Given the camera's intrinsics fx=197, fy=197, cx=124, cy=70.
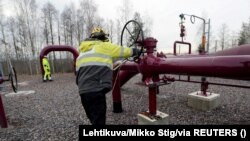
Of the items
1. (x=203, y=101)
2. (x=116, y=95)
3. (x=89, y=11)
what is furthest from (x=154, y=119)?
(x=89, y=11)

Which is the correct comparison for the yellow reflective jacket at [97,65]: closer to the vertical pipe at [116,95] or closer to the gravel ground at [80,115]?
the gravel ground at [80,115]

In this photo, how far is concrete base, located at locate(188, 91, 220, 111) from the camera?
4.49 meters

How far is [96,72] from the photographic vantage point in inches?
101

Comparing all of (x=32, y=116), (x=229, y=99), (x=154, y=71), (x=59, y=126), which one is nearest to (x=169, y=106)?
(x=229, y=99)

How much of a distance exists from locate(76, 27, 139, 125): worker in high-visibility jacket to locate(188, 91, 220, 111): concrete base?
2.68 m

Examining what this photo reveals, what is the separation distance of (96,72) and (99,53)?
25 cm

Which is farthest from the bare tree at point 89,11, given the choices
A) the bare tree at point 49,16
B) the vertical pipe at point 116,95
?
the vertical pipe at point 116,95

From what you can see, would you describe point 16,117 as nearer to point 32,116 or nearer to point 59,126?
point 32,116

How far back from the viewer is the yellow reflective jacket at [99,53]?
2566 millimetres

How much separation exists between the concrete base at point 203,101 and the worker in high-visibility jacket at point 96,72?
2684mm

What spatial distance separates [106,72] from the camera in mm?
2609

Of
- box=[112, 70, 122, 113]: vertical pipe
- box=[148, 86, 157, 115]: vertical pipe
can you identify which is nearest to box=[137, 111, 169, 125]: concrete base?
box=[148, 86, 157, 115]: vertical pipe

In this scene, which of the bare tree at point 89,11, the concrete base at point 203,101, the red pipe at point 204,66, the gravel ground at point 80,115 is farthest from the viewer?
the bare tree at point 89,11

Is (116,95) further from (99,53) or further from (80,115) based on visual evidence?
(99,53)
